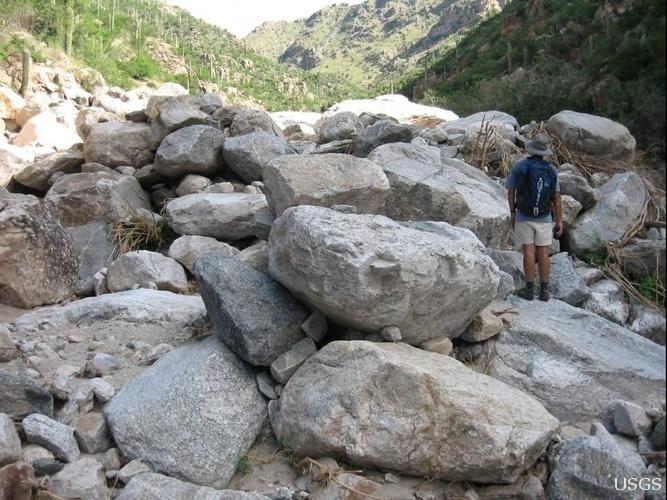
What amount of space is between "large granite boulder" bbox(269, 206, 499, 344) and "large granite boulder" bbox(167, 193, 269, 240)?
7.18 feet

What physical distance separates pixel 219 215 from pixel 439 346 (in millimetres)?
2950

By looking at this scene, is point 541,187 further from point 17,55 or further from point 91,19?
point 91,19

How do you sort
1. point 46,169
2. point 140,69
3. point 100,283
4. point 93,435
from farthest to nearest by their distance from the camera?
point 140,69, point 46,169, point 100,283, point 93,435

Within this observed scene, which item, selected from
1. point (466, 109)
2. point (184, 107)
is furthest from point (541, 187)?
point (466, 109)

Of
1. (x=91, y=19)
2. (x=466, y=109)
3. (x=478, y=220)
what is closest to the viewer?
(x=478, y=220)

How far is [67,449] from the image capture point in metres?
2.98

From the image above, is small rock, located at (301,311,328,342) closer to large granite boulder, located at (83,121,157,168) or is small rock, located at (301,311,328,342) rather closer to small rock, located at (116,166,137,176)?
small rock, located at (116,166,137,176)

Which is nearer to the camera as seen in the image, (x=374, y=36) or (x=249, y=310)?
(x=249, y=310)

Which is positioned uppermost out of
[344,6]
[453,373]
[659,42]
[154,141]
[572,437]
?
[344,6]

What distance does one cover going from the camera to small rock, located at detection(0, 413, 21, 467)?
2.82 m

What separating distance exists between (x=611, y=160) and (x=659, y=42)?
20.1 feet

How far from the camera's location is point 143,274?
5.19 m

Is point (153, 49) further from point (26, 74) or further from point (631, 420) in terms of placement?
point (631, 420)

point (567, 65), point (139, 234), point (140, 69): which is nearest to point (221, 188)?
point (139, 234)
